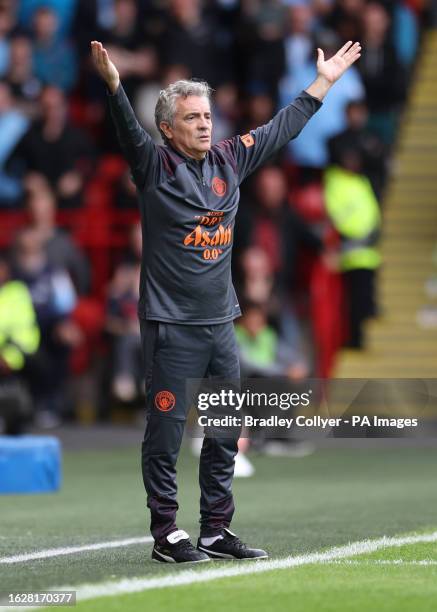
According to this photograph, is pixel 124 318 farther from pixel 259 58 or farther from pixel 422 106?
pixel 422 106

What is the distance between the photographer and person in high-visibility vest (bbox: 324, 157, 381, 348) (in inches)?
672

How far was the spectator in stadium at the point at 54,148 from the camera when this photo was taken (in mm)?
17188

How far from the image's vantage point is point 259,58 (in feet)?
58.7

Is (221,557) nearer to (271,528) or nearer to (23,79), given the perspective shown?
(271,528)

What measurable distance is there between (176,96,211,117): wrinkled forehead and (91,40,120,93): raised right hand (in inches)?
15.6

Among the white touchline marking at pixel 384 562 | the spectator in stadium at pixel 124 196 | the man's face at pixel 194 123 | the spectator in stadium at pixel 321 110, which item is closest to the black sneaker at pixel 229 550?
the white touchline marking at pixel 384 562

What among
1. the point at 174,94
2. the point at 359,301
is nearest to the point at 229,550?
the point at 174,94

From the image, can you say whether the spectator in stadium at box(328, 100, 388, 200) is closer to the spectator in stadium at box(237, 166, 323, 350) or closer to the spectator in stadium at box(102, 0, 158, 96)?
the spectator in stadium at box(237, 166, 323, 350)

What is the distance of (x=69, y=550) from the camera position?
779cm

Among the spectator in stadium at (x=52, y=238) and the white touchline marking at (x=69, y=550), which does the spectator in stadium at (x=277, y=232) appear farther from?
the white touchline marking at (x=69, y=550)

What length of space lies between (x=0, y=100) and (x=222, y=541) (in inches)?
414

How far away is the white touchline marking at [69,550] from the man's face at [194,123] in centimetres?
188

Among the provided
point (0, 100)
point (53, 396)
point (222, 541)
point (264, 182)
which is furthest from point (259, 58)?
point (222, 541)

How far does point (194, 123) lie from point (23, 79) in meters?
10.5
